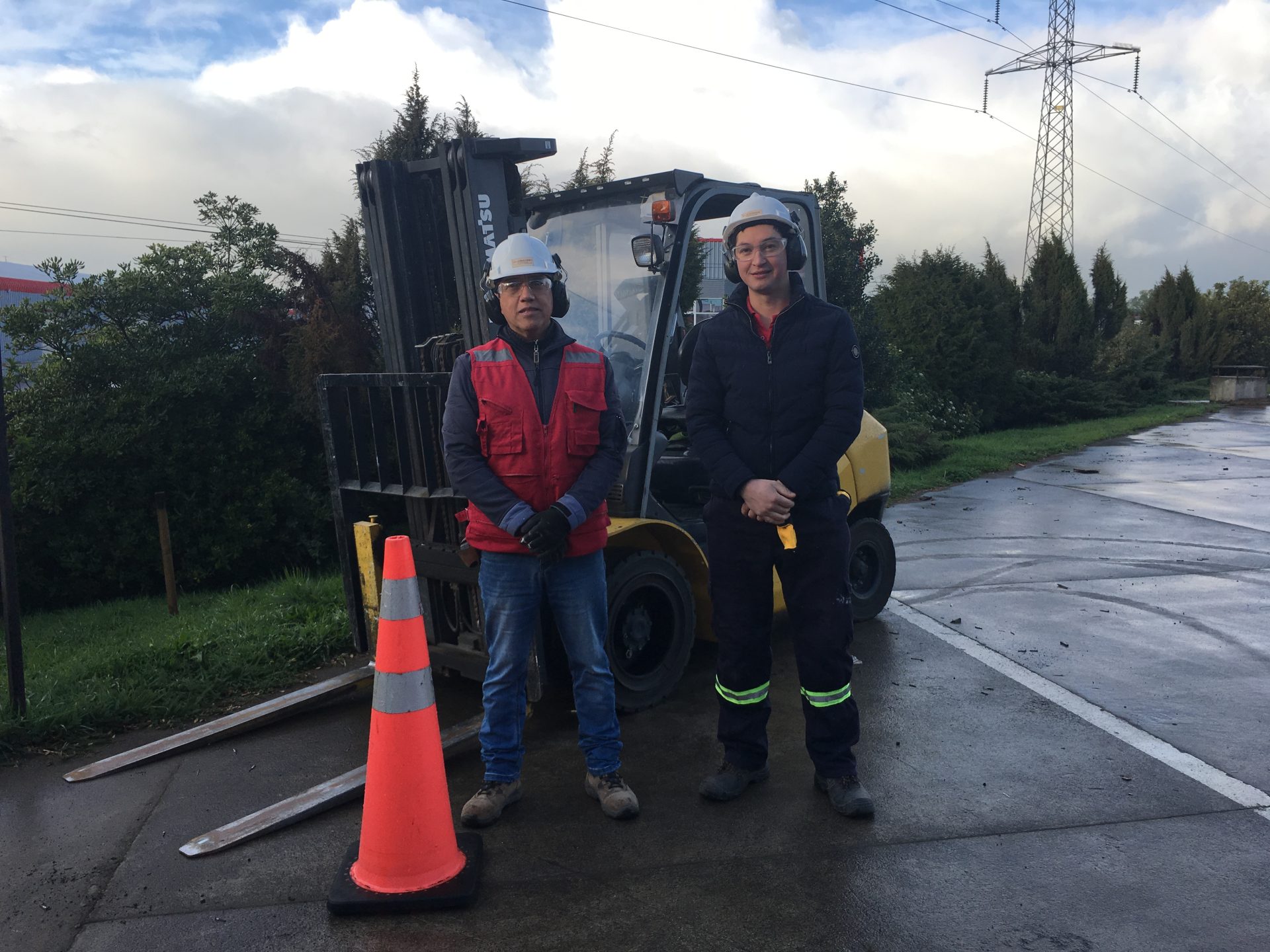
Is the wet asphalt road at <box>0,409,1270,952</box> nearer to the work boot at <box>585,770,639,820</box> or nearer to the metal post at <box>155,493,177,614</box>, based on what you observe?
the work boot at <box>585,770,639,820</box>

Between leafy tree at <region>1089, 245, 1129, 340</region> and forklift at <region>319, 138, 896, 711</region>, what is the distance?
31101mm

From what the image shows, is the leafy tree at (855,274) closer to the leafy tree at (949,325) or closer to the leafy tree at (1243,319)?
the leafy tree at (949,325)

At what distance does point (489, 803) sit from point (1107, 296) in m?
33.7

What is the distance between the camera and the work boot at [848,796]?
147 inches

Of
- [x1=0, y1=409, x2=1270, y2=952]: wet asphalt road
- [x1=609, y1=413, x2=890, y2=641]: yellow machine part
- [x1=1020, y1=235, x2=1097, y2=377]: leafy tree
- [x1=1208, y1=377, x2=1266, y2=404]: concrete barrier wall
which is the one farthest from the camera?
[x1=1208, y1=377, x2=1266, y2=404]: concrete barrier wall

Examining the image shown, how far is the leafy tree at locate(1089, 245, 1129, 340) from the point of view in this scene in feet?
105

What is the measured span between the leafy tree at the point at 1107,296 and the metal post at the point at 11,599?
33.1m

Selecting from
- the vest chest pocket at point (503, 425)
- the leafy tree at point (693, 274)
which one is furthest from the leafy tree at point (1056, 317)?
the vest chest pocket at point (503, 425)

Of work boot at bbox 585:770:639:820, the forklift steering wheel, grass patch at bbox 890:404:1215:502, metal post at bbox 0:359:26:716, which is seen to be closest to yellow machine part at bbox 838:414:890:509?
the forklift steering wheel

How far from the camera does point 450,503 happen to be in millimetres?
4695

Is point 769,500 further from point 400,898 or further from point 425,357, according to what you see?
point 425,357

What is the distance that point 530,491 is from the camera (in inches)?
147

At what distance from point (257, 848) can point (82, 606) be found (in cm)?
737

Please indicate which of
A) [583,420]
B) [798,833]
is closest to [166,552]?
→ [583,420]
